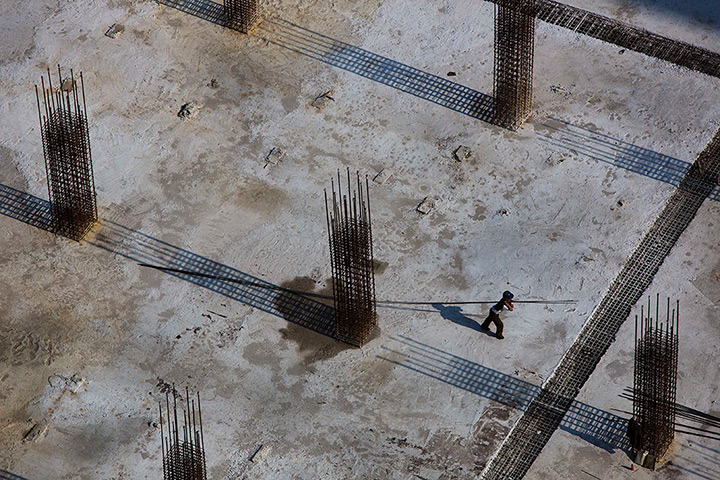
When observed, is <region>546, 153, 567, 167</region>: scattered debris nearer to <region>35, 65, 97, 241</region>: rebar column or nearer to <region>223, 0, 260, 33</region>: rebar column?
<region>223, 0, 260, 33</region>: rebar column

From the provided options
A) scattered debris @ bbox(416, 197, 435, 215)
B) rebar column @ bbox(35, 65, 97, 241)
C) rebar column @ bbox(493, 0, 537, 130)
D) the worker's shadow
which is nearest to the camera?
the worker's shadow

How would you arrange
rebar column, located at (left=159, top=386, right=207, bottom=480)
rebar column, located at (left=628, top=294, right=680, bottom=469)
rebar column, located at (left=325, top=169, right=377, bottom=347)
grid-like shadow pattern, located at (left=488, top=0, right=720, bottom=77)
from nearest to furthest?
rebar column, located at (left=159, top=386, right=207, bottom=480) < rebar column, located at (left=628, top=294, right=680, bottom=469) < rebar column, located at (left=325, top=169, right=377, bottom=347) < grid-like shadow pattern, located at (left=488, top=0, right=720, bottom=77)

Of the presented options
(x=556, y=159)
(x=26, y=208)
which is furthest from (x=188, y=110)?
(x=556, y=159)

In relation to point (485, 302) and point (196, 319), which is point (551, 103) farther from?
point (196, 319)

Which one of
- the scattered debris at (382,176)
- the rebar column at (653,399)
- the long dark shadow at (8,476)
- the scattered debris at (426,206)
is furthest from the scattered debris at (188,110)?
the rebar column at (653,399)

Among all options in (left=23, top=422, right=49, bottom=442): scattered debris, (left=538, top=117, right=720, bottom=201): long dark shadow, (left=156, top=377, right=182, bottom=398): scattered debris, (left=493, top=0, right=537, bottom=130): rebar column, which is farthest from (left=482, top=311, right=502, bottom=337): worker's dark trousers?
(left=23, top=422, right=49, bottom=442): scattered debris

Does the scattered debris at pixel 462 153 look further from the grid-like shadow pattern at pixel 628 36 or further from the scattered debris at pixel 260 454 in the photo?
the scattered debris at pixel 260 454

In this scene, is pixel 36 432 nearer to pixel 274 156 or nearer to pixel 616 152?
pixel 274 156
